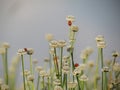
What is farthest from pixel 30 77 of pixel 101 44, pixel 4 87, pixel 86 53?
pixel 101 44

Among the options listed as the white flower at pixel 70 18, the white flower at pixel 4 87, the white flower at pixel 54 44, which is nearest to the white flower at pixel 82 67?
the white flower at pixel 54 44

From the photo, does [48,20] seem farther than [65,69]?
Yes

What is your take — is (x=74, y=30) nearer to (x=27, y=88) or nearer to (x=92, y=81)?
(x=92, y=81)

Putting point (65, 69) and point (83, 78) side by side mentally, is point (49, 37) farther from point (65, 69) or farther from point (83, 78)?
point (83, 78)

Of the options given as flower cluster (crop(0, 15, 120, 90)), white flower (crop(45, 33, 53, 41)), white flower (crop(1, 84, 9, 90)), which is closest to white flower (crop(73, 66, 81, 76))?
flower cluster (crop(0, 15, 120, 90))

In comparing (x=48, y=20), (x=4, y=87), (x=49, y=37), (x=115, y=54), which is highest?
(x=48, y=20)

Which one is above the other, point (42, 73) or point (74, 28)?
point (74, 28)

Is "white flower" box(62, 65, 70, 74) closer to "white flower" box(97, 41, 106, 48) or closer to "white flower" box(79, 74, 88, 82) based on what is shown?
"white flower" box(79, 74, 88, 82)

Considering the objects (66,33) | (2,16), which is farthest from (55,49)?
(2,16)

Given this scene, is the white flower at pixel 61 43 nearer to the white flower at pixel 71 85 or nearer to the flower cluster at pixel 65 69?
the flower cluster at pixel 65 69
